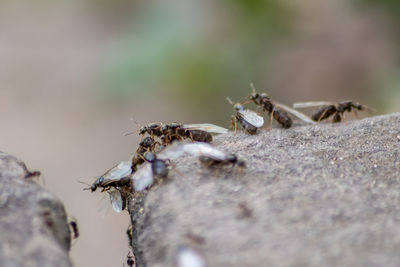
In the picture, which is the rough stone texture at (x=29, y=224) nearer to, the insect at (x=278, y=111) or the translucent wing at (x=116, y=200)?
the translucent wing at (x=116, y=200)

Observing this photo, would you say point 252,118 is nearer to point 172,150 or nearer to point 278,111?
point 278,111

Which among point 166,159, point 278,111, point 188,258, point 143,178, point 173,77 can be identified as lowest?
point 188,258

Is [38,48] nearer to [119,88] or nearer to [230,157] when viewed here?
[119,88]

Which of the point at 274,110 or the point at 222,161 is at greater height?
the point at 274,110

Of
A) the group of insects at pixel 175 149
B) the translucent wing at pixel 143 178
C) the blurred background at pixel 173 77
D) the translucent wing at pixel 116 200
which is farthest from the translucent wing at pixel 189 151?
the blurred background at pixel 173 77

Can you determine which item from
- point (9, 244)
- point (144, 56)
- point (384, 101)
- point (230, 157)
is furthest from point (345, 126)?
point (144, 56)

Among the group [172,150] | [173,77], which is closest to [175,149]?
[172,150]

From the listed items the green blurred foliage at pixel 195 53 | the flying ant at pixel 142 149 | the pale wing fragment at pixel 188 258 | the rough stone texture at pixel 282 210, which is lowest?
the pale wing fragment at pixel 188 258
